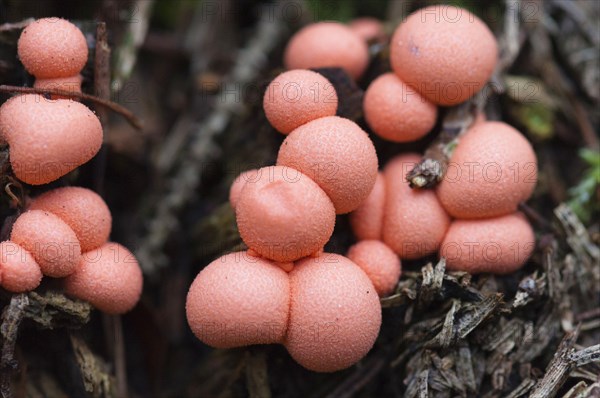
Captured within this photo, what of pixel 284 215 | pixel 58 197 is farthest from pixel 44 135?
pixel 284 215

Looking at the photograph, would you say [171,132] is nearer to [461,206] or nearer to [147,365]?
[147,365]

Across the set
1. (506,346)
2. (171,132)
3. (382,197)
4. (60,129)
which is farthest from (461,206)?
(171,132)

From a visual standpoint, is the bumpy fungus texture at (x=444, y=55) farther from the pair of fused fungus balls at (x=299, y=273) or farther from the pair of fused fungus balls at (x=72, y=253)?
the pair of fused fungus balls at (x=72, y=253)

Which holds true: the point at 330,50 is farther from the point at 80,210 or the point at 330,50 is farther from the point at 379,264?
the point at 80,210

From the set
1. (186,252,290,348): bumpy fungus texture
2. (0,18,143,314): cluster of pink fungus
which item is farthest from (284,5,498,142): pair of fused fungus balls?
(0,18,143,314): cluster of pink fungus

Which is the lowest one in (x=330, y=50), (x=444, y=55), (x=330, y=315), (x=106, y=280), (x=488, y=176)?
(x=106, y=280)

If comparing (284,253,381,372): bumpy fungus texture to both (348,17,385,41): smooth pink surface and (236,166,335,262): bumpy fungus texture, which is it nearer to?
(236,166,335,262): bumpy fungus texture

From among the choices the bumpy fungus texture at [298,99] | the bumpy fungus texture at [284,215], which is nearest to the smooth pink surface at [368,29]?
the bumpy fungus texture at [298,99]
